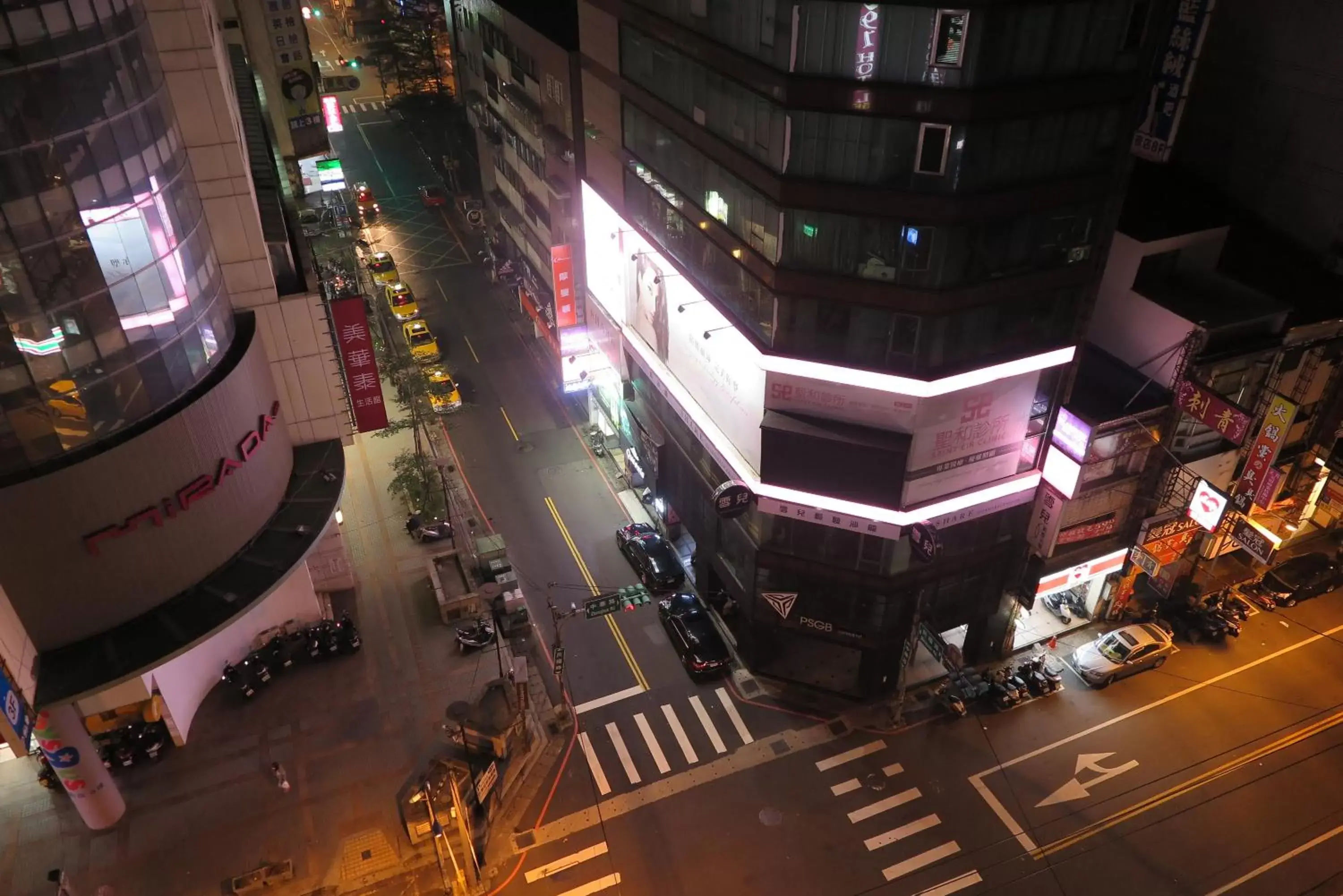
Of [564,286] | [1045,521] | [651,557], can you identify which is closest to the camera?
[1045,521]

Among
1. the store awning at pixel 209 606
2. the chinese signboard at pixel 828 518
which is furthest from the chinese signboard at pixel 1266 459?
the store awning at pixel 209 606

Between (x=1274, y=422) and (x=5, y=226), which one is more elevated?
(x=5, y=226)

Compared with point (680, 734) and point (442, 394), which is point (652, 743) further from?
point (442, 394)

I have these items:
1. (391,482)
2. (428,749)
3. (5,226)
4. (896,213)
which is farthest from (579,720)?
(5,226)

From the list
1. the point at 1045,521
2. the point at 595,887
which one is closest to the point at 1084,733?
the point at 1045,521

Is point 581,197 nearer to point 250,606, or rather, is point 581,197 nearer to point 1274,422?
point 250,606
